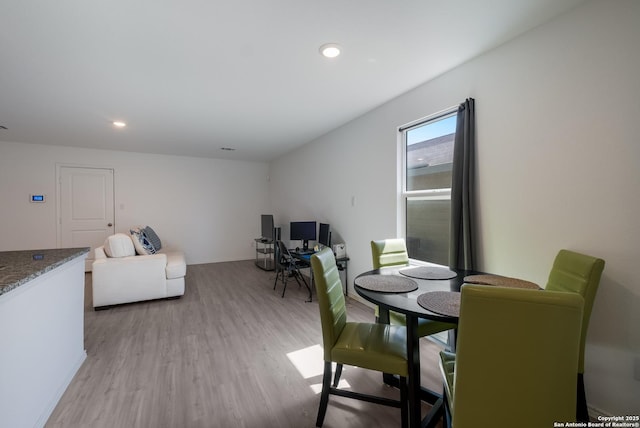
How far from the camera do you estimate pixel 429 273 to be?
2.05 m

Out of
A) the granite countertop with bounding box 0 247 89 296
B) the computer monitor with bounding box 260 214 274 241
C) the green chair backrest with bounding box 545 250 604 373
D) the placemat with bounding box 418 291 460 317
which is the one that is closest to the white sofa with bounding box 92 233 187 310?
the granite countertop with bounding box 0 247 89 296

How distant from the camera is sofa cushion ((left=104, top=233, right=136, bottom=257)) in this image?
3.80 meters

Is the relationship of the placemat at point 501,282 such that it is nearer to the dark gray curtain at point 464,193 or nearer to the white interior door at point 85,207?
the dark gray curtain at point 464,193

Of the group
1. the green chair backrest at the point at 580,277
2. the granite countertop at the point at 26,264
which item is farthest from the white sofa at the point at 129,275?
the green chair backrest at the point at 580,277

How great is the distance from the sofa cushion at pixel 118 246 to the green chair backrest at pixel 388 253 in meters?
3.51

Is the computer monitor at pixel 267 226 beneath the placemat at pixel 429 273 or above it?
above

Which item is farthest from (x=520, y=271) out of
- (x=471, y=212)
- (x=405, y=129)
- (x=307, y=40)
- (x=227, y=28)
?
(x=227, y=28)

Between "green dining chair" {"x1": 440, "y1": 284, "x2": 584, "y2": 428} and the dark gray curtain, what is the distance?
4.65 ft

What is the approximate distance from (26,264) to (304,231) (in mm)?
3326

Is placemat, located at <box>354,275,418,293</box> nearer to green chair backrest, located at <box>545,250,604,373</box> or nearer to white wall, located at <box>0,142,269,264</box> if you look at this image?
green chair backrest, located at <box>545,250,604,373</box>

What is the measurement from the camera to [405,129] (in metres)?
3.10

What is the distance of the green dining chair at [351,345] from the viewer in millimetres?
1506

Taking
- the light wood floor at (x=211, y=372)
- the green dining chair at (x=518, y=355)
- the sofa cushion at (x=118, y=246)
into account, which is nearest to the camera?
the green dining chair at (x=518, y=355)

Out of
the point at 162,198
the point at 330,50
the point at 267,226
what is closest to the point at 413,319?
the point at 330,50
